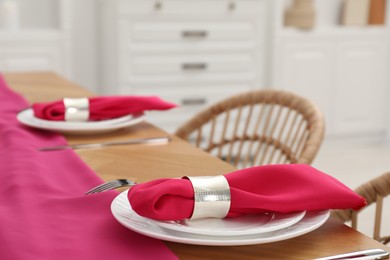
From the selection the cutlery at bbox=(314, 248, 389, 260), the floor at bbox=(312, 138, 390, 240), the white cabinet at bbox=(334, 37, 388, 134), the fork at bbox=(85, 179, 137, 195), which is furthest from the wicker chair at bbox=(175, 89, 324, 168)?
the white cabinet at bbox=(334, 37, 388, 134)

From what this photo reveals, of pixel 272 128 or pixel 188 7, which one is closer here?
pixel 272 128

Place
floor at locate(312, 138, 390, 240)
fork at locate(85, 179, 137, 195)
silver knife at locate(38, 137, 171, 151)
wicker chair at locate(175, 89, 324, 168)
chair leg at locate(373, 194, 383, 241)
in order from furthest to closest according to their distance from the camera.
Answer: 1. floor at locate(312, 138, 390, 240)
2. wicker chair at locate(175, 89, 324, 168)
3. silver knife at locate(38, 137, 171, 151)
4. chair leg at locate(373, 194, 383, 241)
5. fork at locate(85, 179, 137, 195)

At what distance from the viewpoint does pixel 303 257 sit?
0.67m

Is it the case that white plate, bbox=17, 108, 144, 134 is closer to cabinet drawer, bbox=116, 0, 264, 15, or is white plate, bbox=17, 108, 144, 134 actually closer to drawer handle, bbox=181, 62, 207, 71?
cabinet drawer, bbox=116, 0, 264, 15

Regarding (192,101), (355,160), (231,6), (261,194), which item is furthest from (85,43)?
(261,194)

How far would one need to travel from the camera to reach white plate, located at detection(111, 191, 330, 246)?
0.66 meters

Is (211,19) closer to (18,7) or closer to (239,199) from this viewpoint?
(18,7)

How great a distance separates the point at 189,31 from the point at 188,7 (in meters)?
0.15

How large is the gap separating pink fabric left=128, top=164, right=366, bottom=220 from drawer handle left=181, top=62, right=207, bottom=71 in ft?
10.8

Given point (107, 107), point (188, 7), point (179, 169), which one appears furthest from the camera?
point (188, 7)

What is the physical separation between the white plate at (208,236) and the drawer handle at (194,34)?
3.31 meters

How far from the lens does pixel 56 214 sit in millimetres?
789

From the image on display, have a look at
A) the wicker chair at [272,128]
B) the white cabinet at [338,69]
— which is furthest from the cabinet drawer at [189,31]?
the wicker chair at [272,128]

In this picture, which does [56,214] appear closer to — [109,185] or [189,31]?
[109,185]
